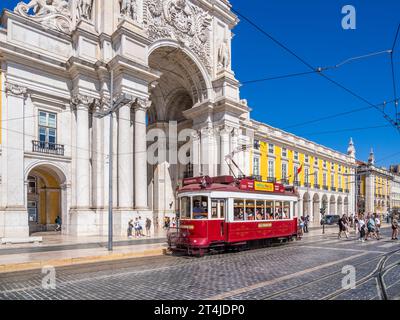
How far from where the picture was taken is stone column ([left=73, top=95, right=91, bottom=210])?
23.2 metres

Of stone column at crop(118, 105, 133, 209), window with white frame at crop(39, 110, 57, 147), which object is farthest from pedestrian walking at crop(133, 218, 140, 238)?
window with white frame at crop(39, 110, 57, 147)

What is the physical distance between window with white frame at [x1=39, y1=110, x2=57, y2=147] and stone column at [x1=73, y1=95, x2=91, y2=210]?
1.49 m

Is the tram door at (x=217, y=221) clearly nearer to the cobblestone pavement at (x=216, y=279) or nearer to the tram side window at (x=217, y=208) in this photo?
the tram side window at (x=217, y=208)

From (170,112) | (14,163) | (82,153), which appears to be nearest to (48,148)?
(82,153)

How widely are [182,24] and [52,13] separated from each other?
11.6 meters

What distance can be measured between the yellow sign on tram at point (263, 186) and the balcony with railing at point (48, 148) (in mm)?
13880

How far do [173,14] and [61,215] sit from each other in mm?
19545

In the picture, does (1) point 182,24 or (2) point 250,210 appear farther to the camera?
(1) point 182,24

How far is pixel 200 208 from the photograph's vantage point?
14148 millimetres

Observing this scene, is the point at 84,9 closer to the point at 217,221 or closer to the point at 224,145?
the point at 224,145

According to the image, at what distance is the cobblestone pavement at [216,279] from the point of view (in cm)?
774

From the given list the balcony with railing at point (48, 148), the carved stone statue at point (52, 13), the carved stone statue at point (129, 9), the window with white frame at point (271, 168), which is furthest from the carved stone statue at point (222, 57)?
the balcony with railing at point (48, 148)

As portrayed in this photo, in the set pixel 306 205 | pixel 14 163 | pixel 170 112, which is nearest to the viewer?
pixel 14 163
